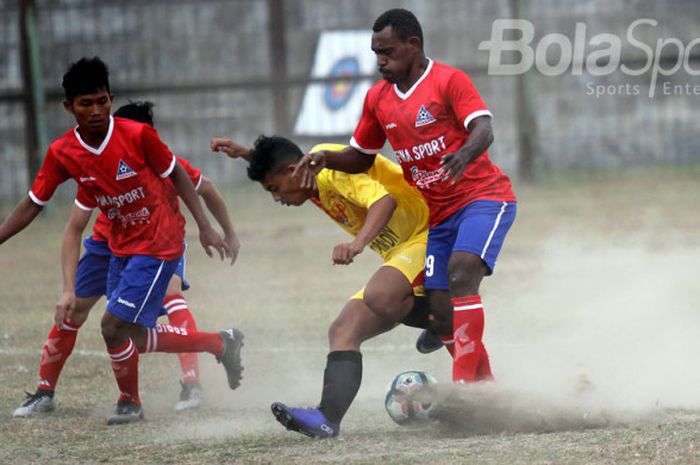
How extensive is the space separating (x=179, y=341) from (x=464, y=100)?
2.27 meters

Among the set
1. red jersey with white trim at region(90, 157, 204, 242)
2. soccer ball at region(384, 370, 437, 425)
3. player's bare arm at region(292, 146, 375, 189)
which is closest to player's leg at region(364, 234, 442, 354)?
soccer ball at region(384, 370, 437, 425)

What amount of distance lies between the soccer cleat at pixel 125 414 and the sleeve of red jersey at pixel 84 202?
3.59 ft

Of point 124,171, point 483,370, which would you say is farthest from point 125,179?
point 483,370

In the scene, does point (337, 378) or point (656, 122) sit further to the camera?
point (656, 122)

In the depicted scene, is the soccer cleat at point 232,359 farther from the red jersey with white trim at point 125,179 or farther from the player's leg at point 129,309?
the red jersey with white trim at point 125,179

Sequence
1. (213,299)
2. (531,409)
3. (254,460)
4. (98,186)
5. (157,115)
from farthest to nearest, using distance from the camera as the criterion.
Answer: (157,115) < (213,299) < (98,186) < (531,409) < (254,460)

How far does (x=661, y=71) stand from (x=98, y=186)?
45.5 ft

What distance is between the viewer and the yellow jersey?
21.2 ft

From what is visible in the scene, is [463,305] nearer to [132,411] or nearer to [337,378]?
[337,378]

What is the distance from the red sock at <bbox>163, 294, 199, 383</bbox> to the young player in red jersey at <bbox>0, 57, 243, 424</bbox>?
0.61m

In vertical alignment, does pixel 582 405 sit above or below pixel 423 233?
below

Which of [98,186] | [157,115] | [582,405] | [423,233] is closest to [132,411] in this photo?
[98,186]

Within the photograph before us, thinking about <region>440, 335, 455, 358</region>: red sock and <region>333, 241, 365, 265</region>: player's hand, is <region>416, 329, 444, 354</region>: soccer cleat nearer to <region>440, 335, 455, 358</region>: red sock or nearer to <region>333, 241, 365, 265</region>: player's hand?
<region>440, 335, 455, 358</region>: red sock

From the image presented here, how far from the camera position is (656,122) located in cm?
1878
